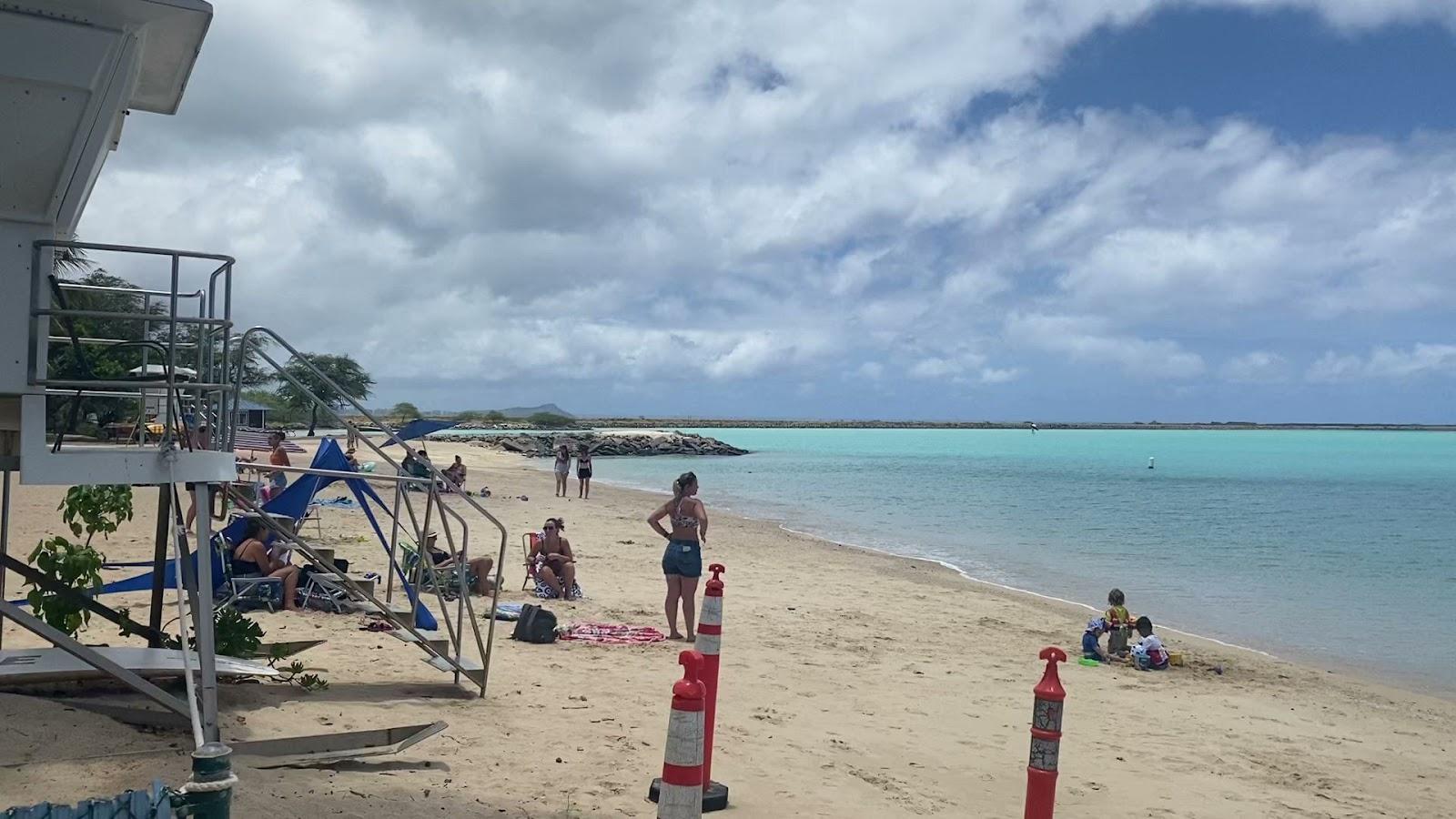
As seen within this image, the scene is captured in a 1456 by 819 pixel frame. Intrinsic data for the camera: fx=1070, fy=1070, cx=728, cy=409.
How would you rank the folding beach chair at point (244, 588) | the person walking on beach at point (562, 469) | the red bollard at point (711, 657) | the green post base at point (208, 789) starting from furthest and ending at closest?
→ the person walking on beach at point (562, 469) < the folding beach chair at point (244, 588) < the red bollard at point (711, 657) < the green post base at point (208, 789)

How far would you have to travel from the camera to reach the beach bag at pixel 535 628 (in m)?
9.83

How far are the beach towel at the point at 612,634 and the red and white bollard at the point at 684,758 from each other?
6.21 metres

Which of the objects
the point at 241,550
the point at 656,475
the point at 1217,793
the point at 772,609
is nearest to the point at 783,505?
the point at 656,475

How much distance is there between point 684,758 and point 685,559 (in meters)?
6.46

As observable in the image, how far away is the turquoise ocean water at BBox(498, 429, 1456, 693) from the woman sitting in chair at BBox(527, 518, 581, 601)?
609cm

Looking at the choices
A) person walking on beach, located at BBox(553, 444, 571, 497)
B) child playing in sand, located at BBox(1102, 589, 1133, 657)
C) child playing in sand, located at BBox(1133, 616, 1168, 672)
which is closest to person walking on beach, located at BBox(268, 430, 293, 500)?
child playing in sand, located at BBox(1102, 589, 1133, 657)

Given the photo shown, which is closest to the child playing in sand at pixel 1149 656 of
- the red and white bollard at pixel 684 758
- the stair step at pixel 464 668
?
the stair step at pixel 464 668

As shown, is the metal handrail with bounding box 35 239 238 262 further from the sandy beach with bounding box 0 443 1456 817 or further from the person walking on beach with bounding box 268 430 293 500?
the person walking on beach with bounding box 268 430 293 500

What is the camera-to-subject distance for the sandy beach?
5512mm

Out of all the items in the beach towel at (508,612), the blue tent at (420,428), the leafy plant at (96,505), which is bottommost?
the beach towel at (508,612)

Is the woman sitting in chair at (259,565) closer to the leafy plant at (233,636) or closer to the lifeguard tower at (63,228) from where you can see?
the leafy plant at (233,636)

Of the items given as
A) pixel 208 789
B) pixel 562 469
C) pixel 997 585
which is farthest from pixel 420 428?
pixel 562 469

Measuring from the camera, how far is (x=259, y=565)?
1049 cm

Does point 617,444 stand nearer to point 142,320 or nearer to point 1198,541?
point 1198,541
